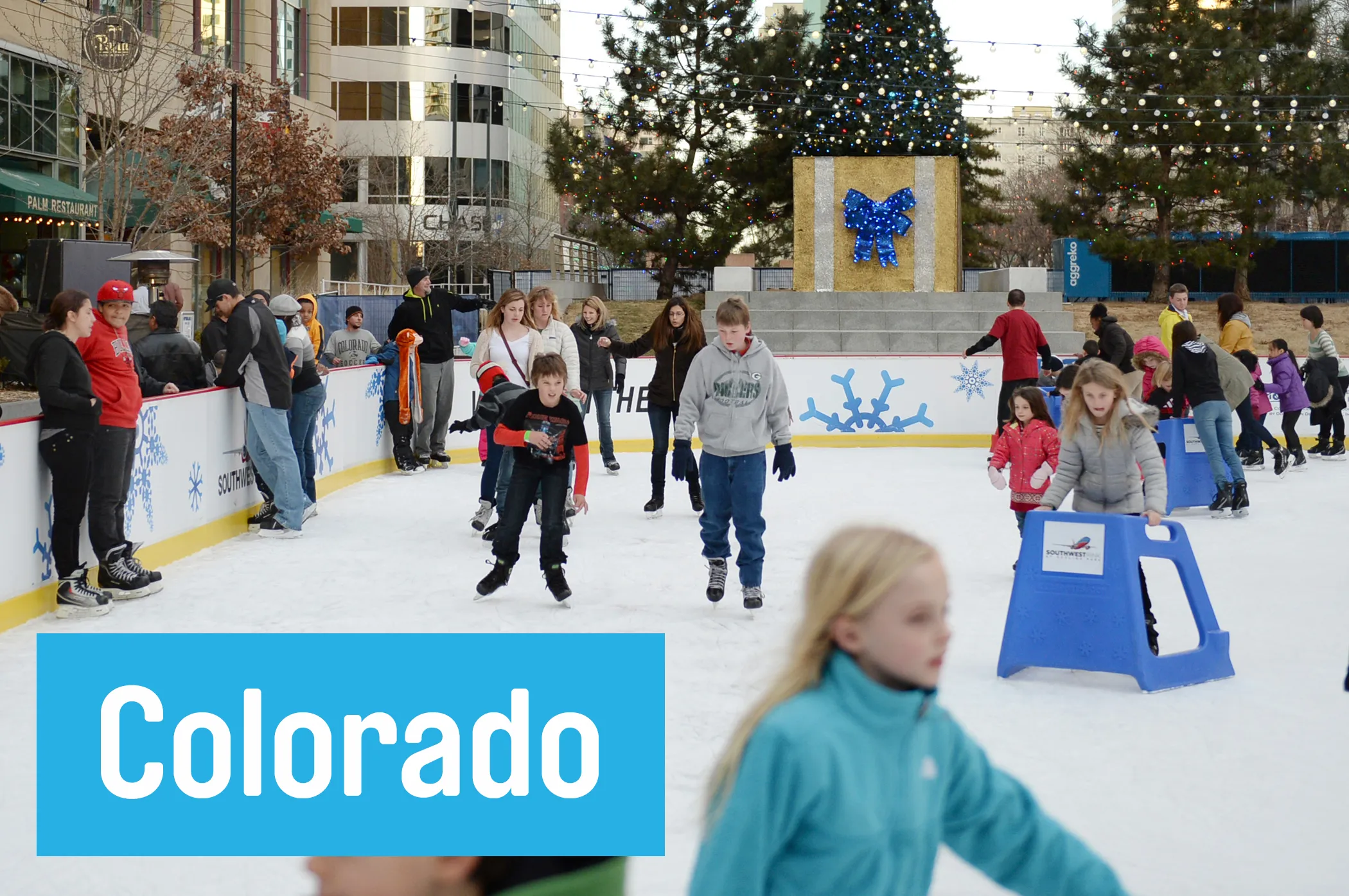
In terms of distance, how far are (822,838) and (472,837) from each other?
447 mm

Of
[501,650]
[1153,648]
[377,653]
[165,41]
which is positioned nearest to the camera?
[501,650]

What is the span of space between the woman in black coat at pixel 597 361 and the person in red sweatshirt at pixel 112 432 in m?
5.23

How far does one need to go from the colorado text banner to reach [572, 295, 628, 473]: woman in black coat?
31.7ft

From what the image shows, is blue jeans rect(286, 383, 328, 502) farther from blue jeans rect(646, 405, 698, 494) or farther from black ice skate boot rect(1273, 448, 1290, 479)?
black ice skate boot rect(1273, 448, 1290, 479)

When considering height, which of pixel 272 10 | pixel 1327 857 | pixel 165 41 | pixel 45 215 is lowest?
pixel 1327 857

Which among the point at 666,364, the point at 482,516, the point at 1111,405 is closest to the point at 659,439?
the point at 666,364

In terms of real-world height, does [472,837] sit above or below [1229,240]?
below

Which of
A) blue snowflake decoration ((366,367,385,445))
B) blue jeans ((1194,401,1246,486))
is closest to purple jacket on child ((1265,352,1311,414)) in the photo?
blue jeans ((1194,401,1246,486))

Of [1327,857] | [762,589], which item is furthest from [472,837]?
[762,589]

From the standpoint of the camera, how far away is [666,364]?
10.8 metres

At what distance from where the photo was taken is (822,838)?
6.21 feet

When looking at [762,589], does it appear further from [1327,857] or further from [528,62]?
[528,62]

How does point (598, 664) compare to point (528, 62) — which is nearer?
point (598, 664)

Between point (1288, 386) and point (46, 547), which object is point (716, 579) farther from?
point (1288, 386)
